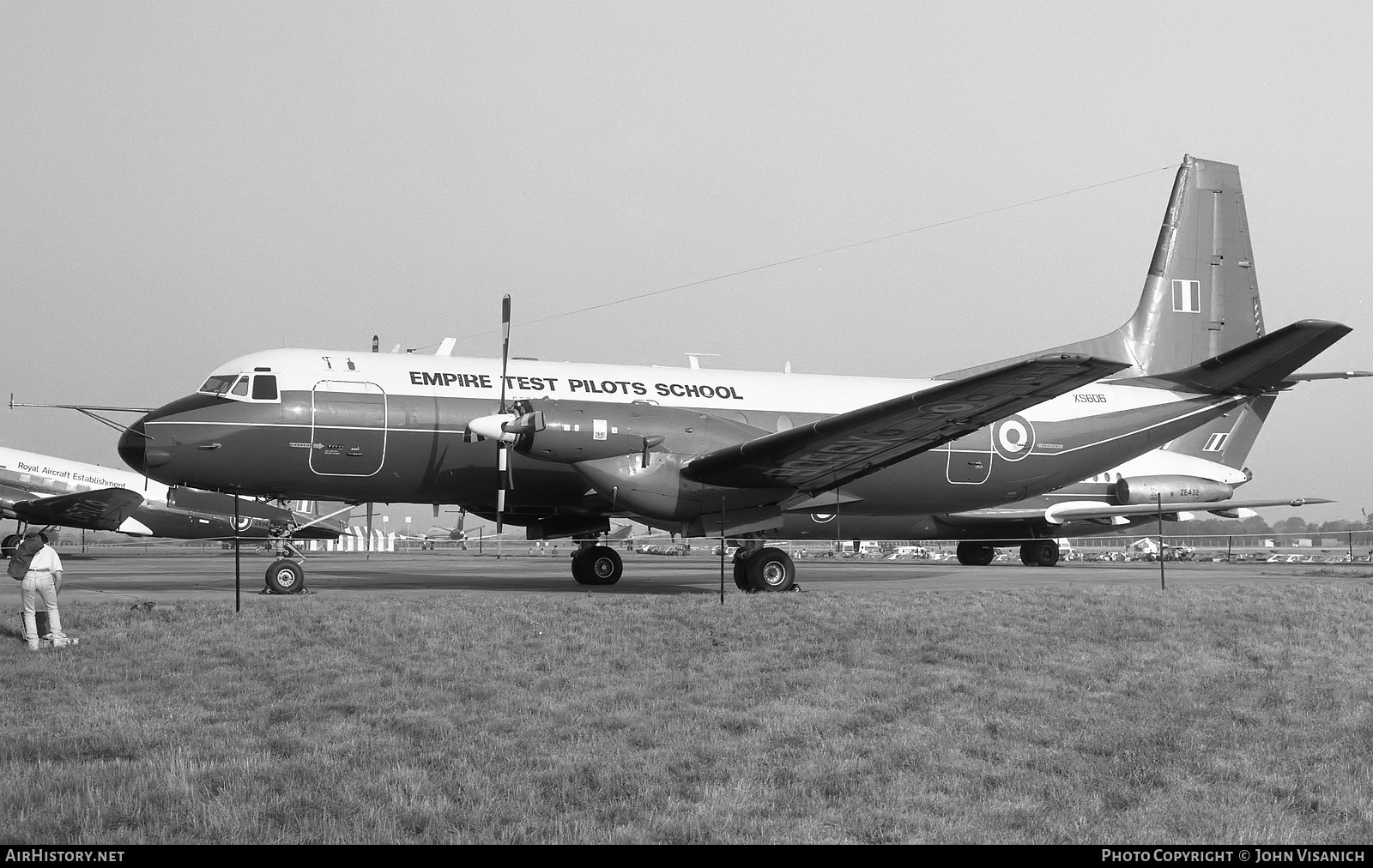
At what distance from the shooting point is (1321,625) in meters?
14.3

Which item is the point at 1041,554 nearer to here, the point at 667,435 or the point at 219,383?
the point at 667,435

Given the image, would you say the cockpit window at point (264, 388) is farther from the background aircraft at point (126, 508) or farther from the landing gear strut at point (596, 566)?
the background aircraft at point (126, 508)

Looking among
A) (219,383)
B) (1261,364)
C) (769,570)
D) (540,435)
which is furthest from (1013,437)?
(219,383)

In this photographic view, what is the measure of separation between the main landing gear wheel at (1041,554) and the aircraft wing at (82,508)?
101 feet

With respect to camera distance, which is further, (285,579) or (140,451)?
(285,579)

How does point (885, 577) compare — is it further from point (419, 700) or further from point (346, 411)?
point (419, 700)

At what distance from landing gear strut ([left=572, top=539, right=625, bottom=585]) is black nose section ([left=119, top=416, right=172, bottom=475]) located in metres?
7.76

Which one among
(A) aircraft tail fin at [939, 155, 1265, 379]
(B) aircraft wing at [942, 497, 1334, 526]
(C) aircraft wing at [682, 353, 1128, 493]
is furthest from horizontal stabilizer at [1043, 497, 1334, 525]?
(C) aircraft wing at [682, 353, 1128, 493]

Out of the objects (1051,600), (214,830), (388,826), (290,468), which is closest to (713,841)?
(388,826)

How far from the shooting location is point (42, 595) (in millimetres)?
11133

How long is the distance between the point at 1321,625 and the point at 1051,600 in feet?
11.2

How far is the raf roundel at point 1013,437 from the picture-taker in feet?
70.1

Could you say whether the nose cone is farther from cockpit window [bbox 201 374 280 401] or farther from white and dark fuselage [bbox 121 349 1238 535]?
cockpit window [bbox 201 374 280 401]

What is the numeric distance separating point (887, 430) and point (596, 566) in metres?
7.12
